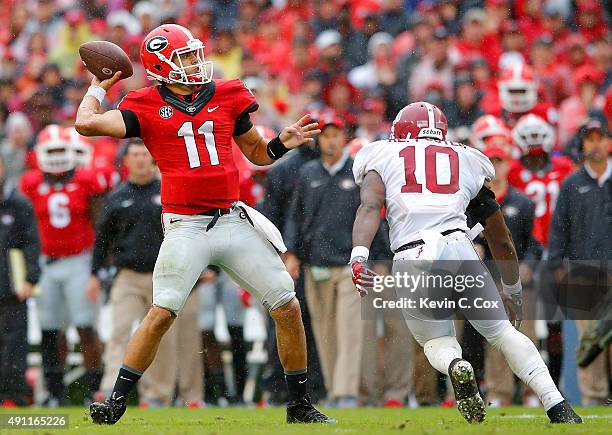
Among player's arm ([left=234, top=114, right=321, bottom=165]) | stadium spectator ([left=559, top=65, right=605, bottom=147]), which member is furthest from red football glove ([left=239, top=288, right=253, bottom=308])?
stadium spectator ([left=559, top=65, right=605, bottom=147])

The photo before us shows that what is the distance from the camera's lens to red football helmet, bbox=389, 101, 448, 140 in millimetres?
6441

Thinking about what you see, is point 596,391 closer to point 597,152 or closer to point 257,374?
point 597,152

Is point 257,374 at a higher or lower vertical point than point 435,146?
lower

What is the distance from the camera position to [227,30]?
1386 centimetres

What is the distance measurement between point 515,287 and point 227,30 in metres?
7.88

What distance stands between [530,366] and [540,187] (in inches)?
146

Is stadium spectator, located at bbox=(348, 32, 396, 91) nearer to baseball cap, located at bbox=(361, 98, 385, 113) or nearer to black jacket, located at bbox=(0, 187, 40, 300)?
baseball cap, located at bbox=(361, 98, 385, 113)

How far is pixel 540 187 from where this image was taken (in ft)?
31.6

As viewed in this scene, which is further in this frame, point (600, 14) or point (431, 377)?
point (600, 14)

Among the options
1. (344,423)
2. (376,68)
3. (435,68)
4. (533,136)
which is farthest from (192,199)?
(376,68)

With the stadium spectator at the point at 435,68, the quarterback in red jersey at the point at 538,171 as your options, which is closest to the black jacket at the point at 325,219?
the quarterback in red jersey at the point at 538,171

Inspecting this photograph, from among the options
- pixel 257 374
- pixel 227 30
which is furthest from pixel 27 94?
pixel 257 374

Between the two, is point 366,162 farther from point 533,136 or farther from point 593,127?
point 533,136

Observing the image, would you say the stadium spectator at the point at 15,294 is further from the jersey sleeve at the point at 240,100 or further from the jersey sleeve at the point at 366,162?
the jersey sleeve at the point at 366,162
